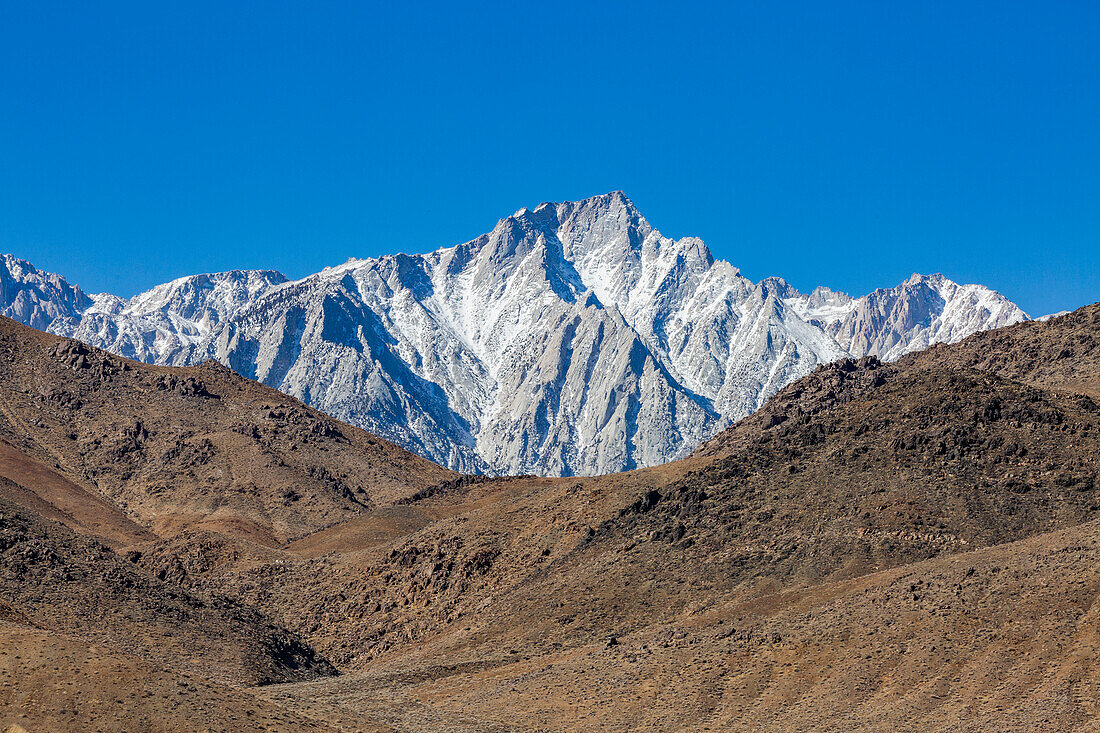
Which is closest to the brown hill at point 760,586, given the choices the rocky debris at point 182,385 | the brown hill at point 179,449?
the brown hill at point 179,449

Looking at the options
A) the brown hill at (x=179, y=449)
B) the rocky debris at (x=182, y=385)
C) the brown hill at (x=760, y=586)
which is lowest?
the brown hill at (x=760, y=586)

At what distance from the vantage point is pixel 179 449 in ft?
558

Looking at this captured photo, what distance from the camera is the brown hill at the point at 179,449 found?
152250 millimetres

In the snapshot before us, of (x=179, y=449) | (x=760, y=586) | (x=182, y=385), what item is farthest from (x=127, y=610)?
(x=182, y=385)

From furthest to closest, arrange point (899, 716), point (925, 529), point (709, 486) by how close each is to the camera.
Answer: point (709, 486)
point (925, 529)
point (899, 716)

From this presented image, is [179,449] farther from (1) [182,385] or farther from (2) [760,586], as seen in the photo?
(2) [760,586]

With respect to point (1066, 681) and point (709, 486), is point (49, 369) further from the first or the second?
point (1066, 681)

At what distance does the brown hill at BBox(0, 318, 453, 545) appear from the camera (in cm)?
15225

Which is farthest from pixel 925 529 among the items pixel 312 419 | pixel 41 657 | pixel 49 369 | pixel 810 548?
pixel 49 369

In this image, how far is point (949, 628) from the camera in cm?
5959

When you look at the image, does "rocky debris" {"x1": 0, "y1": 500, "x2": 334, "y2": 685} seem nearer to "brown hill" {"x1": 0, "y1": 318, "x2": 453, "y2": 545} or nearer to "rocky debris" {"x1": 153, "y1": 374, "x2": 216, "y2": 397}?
"brown hill" {"x1": 0, "y1": 318, "x2": 453, "y2": 545}

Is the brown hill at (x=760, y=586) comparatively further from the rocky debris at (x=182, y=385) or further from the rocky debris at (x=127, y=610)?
the rocky debris at (x=182, y=385)

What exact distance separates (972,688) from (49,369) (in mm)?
162258

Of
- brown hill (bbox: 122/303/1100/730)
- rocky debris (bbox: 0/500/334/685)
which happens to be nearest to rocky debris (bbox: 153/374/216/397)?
brown hill (bbox: 122/303/1100/730)
